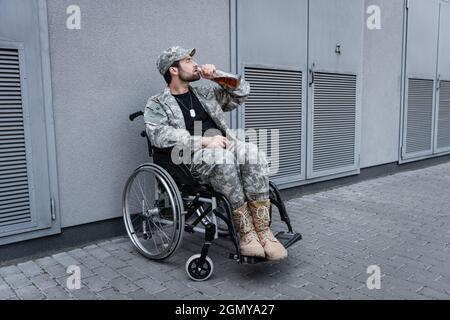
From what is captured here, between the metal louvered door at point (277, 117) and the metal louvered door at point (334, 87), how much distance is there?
0.21 meters

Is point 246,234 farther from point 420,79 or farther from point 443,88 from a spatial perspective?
point 443,88

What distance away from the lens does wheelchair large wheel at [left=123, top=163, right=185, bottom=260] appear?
8.30 ft

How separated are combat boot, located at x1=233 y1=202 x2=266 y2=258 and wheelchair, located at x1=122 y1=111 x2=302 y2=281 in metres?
0.04

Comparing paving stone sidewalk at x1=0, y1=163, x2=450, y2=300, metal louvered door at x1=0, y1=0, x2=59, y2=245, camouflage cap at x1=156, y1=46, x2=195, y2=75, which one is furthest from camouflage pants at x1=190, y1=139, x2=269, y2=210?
metal louvered door at x1=0, y1=0, x2=59, y2=245

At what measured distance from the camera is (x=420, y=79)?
6.65m

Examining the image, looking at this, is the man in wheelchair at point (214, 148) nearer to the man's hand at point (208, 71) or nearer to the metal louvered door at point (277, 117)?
the man's hand at point (208, 71)

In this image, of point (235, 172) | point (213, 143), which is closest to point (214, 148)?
point (213, 143)

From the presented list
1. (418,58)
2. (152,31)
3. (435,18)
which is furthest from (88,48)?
(435,18)

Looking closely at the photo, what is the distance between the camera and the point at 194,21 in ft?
12.0

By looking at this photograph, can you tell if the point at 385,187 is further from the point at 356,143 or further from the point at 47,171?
the point at 47,171

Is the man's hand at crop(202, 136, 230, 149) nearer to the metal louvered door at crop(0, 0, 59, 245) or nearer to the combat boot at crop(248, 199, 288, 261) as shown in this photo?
the combat boot at crop(248, 199, 288, 261)

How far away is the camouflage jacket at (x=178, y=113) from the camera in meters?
2.62

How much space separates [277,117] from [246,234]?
2214 millimetres
